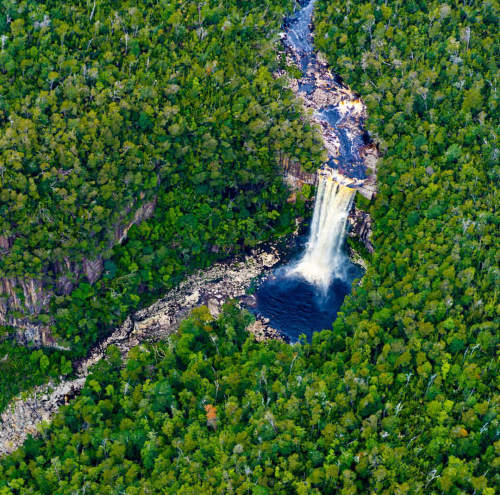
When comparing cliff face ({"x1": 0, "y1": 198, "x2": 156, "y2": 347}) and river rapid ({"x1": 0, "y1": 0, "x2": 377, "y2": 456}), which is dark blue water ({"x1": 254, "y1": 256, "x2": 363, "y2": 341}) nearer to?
river rapid ({"x1": 0, "y1": 0, "x2": 377, "y2": 456})

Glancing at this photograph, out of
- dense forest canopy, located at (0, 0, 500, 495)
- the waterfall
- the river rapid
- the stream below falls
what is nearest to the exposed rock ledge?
the river rapid

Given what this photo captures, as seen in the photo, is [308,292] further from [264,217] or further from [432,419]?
[432,419]

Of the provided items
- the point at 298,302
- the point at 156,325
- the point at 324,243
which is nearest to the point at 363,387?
the point at 298,302

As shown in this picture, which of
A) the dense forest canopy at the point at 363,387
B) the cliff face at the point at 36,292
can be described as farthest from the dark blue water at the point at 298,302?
the cliff face at the point at 36,292

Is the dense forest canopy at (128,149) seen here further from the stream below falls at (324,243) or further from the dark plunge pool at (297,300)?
the dark plunge pool at (297,300)

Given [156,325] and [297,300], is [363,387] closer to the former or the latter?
[297,300]

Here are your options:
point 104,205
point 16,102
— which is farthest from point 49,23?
point 104,205
